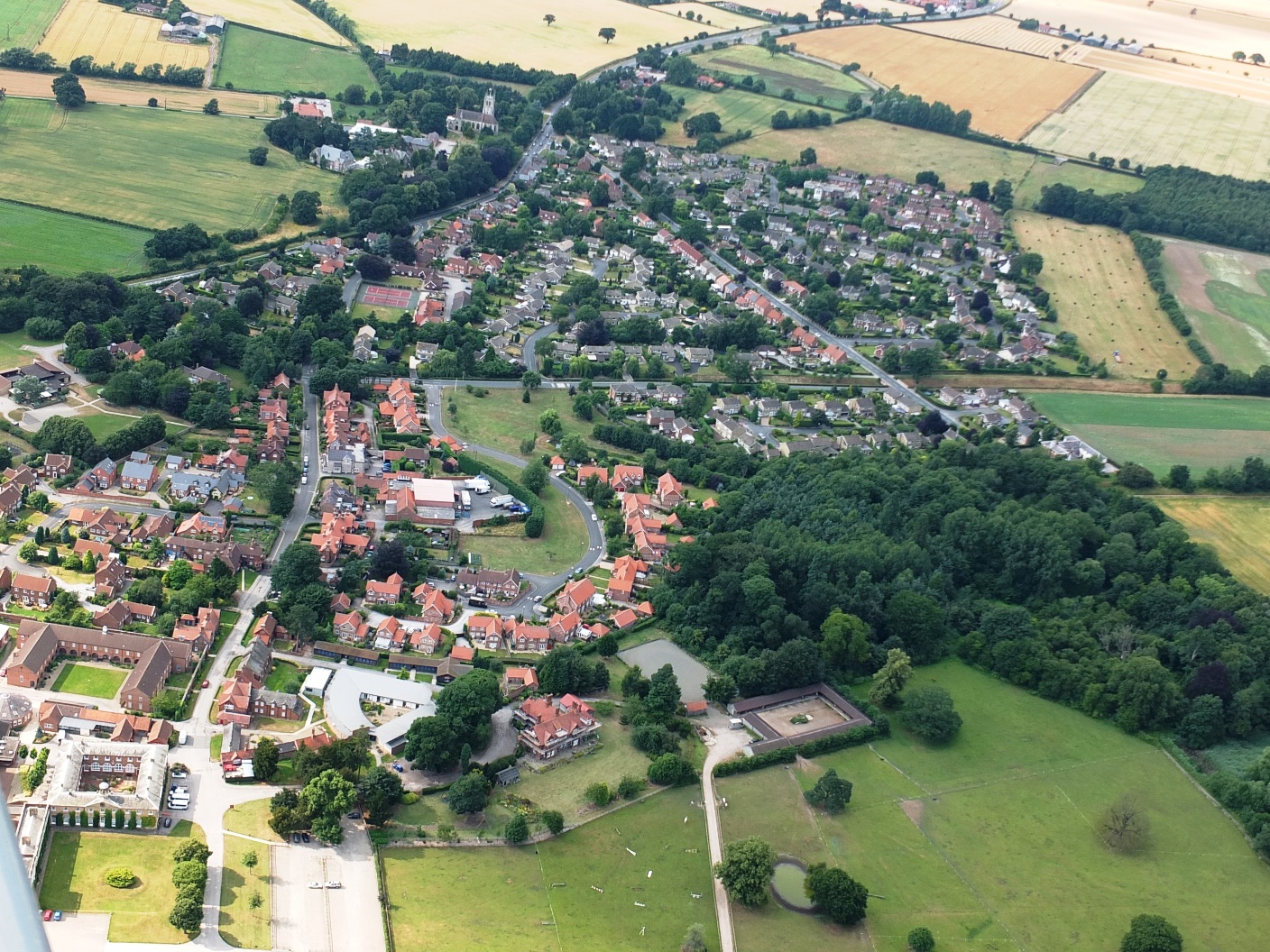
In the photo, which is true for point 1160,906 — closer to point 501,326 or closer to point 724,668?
point 724,668

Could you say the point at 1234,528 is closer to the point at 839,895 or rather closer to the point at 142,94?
the point at 839,895

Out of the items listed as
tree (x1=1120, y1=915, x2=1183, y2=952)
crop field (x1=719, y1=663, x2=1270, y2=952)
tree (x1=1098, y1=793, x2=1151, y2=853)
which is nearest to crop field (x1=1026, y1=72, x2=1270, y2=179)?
crop field (x1=719, y1=663, x2=1270, y2=952)

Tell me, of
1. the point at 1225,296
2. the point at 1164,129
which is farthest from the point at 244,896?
the point at 1164,129

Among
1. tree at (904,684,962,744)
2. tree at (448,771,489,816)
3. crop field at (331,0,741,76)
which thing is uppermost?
crop field at (331,0,741,76)

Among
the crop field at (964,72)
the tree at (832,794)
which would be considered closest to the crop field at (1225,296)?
the crop field at (964,72)

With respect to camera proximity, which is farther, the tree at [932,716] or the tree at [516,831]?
the tree at [932,716]

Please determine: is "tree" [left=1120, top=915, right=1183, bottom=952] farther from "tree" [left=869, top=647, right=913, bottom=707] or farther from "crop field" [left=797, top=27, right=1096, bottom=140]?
"crop field" [left=797, top=27, right=1096, bottom=140]

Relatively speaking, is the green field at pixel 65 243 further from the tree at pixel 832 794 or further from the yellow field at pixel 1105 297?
the yellow field at pixel 1105 297
